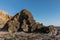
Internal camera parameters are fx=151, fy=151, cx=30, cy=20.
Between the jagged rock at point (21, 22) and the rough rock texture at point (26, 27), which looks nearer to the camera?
the rough rock texture at point (26, 27)

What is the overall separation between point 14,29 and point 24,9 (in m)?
2.08

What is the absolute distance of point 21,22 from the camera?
34.4 ft

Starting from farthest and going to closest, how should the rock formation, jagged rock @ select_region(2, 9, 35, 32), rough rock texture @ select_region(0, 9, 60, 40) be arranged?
1. jagged rock @ select_region(2, 9, 35, 32)
2. the rock formation
3. rough rock texture @ select_region(0, 9, 60, 40)

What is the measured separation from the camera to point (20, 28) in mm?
10336

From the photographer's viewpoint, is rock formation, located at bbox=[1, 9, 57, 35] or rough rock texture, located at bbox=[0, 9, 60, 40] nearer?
rough rock texture, located at bbox=[0, 9, 60, 40]

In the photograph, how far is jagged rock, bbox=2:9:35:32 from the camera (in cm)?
983

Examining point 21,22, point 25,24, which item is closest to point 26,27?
point 25,24

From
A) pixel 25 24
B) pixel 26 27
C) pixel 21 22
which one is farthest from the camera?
pixel 21 22

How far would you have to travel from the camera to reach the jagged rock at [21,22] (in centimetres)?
983

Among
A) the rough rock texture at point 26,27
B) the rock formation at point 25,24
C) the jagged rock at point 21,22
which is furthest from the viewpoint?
the jagged rock at point 21,22

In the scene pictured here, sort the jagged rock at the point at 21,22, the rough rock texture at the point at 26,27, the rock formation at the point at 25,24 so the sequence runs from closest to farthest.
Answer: the rough rock texture at the point at 26,27
the rock formation at the point at 25,24
the jagged rock at the point at 21,22

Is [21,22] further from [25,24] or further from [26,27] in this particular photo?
[26,27]

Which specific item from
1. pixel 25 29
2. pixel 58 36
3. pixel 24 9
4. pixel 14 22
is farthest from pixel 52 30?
pixel 24 9

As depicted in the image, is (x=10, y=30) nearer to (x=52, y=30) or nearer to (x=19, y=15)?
(x=19, y=15)
